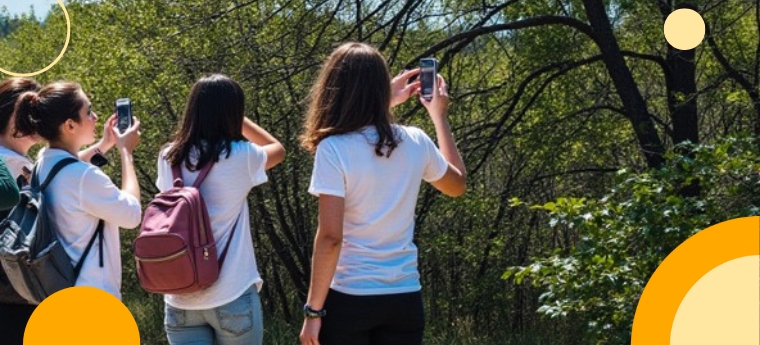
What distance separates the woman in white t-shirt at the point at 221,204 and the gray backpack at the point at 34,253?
1.29ft

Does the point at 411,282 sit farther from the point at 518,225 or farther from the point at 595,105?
the point at 518,225

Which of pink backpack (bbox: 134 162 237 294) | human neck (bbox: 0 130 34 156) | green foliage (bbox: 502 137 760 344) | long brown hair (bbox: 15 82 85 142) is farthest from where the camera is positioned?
green foliage (bbox: 502 137 760 344)

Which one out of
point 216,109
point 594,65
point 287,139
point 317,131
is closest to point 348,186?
point 317,131

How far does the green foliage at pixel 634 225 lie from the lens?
21.1ft

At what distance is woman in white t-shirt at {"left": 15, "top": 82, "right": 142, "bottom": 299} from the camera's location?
4.08 m

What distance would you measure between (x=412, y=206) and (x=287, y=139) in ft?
19.4

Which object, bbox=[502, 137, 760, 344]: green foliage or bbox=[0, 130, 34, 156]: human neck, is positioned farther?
bbox=[502, 137, 760, 344]: green foliage

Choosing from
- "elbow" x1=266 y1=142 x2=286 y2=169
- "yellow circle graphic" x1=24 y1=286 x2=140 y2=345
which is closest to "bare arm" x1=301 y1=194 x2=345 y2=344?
"elbow" x1=266 y1=142 x2=286 y2=169

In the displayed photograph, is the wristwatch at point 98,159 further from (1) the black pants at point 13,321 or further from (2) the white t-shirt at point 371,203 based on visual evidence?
(2) the white t-shirt at point 371,203

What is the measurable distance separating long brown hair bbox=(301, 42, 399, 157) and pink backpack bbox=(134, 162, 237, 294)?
519 mm

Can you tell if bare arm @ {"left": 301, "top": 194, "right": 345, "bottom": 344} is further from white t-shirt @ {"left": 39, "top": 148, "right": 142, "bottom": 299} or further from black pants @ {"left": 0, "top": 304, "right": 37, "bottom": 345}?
black pants @ {"left": 0, "top": 304, "right": 37, "bottom": 345}

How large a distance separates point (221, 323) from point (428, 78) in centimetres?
114

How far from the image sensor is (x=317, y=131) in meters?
3.80

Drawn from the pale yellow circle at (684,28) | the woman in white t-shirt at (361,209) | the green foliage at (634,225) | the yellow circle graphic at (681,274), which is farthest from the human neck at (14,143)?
the pale yellow circle at (684,28)
